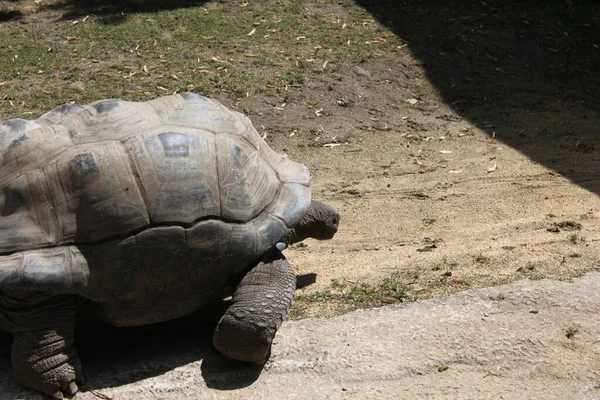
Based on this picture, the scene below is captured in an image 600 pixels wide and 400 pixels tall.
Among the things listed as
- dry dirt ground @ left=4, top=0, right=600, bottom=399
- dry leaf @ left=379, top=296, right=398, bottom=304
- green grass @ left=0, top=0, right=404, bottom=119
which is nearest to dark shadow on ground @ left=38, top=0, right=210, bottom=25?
green grass @ left=0, top=0, right=404, bottom=119

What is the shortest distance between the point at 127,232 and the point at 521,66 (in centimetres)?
758

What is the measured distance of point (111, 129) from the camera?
4.02 m

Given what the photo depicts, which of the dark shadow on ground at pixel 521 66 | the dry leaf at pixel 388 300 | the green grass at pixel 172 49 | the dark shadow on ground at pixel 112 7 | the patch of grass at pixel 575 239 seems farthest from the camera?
the dark shadow on ground at pixel 112 7

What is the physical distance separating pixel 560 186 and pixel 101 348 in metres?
4.29

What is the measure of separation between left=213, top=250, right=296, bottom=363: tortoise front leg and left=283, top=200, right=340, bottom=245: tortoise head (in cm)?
63

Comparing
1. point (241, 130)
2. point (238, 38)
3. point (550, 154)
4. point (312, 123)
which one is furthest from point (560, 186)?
point (238, 38)

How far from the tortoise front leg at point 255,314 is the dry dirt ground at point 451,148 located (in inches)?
13.1

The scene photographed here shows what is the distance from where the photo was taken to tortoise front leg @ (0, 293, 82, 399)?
385 centimetres

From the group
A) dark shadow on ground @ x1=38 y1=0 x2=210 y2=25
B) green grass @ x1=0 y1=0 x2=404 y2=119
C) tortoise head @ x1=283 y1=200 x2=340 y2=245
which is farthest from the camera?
dark shadow on ground @ x1=38 y1=0 x2=210 y2=25

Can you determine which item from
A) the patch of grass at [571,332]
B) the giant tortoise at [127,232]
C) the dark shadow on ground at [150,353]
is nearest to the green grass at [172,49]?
the dark shadow on ground at [150,353]

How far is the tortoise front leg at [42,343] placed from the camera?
151 inches

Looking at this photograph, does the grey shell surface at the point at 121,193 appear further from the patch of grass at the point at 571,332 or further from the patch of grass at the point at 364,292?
the patch of grass at the point at 571,332

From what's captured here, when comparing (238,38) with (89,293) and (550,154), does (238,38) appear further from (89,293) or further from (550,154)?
(89,293)

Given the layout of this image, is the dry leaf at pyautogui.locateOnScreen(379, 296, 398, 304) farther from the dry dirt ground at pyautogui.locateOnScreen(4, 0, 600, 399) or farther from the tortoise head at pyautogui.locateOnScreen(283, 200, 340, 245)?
the tortoise head at pyautogui.locateOnScreen(283, 200, 340, 245)
